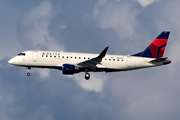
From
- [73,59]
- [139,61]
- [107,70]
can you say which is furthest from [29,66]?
[139,61]

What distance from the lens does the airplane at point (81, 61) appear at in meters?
71.1

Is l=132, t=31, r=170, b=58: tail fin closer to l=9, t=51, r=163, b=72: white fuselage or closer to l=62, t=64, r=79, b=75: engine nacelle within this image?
l=9, t=51, r=163, b=72: white fuselage

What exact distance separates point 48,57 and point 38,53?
5.47 ft

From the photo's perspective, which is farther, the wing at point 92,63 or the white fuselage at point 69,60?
the white fuselage at point 69,60

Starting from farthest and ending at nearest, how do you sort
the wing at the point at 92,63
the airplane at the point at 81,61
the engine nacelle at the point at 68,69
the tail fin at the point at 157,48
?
the tail fin at the point at 157,48
the airplane at the point at 81,61
the engine nacelle at the point at 68,69
the wing at the point at 92,63

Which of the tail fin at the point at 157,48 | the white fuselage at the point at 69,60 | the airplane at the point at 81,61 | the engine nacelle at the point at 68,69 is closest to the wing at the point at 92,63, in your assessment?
the airplane at the point at 81,61

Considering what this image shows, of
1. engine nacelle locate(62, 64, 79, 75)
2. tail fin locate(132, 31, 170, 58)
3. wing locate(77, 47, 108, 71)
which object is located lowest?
engine nacelle locate(62, 64, 79, 75)

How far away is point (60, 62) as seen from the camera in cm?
7169

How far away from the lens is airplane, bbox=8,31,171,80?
7106cm

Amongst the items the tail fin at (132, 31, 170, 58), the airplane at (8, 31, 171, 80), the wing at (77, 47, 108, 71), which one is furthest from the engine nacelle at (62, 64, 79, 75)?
the tail fin at (132, 31, 170, 58)

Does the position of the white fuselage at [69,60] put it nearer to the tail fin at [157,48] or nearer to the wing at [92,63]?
the wing at [92,63]

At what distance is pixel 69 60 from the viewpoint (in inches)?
2835

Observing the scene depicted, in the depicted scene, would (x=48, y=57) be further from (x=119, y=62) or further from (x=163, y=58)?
(x=163, y=58)

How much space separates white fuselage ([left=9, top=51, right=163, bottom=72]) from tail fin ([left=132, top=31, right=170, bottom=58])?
199 cm
